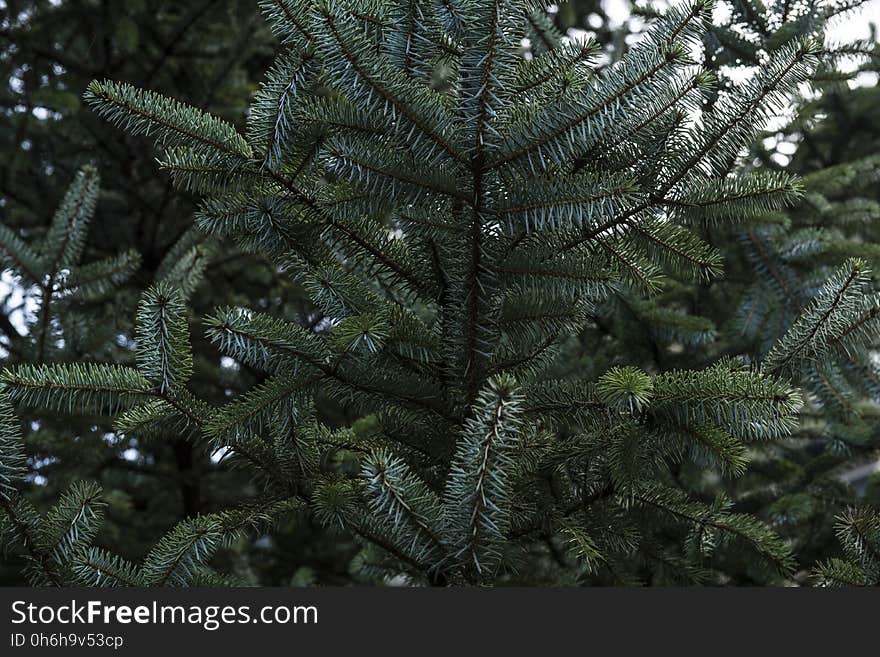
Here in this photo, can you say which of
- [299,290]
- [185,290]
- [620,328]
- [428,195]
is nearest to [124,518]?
[299,290]

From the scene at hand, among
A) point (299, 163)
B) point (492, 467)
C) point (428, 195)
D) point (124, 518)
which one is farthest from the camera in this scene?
point (124, 518)

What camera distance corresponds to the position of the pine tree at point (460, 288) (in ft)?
4.94

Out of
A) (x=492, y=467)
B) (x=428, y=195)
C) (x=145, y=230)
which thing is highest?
(x=145, y=230)

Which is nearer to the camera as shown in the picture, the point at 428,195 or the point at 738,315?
the point at 428,195

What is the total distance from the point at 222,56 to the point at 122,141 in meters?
0.73

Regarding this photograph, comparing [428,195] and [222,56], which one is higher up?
[222,56]

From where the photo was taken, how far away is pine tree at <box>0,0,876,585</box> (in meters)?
1.51

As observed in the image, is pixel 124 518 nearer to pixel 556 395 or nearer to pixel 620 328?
pixel 620 328

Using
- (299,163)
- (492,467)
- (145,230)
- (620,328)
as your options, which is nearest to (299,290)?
(145,230)

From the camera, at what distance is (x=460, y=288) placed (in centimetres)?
173

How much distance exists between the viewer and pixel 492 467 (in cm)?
139

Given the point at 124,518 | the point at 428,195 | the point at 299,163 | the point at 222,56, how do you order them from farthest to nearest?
the point at 222,56 < the point at 124,518 < the point at 299,163 < the point at 428,195

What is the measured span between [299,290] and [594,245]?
288 centimetres

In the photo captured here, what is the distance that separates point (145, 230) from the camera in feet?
14.9
